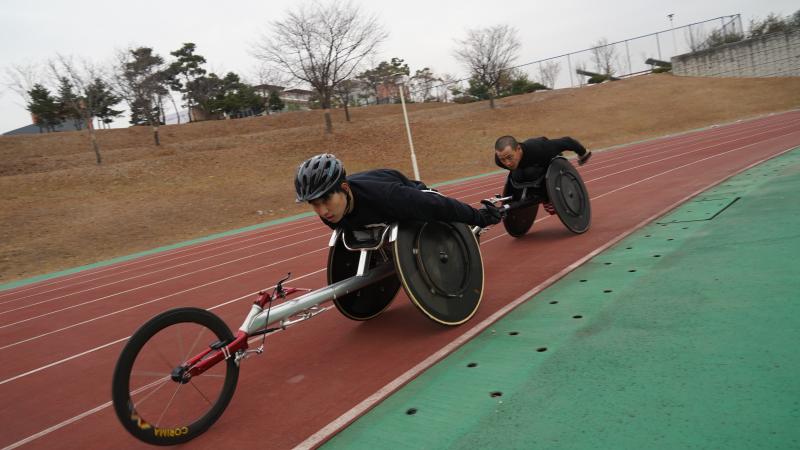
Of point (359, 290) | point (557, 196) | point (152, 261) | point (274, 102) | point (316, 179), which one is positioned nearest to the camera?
point (316, 179)

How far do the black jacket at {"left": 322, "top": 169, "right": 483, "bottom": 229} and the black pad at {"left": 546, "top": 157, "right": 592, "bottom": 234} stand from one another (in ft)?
8.85

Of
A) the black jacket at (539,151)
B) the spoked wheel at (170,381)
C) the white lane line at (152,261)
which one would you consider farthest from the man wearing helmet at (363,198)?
the white lane line at (152,261)

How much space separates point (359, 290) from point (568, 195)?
3.37 m

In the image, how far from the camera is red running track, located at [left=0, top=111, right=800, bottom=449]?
338 centimetres

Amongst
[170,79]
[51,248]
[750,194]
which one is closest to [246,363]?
[750,194]

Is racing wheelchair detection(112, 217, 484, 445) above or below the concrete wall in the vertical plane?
below

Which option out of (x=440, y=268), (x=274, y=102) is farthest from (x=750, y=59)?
(x=440, y=268)

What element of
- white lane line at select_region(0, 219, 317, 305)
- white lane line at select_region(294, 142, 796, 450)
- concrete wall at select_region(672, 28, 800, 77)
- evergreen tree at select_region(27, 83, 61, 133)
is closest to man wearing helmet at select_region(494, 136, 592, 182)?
white lane line at select_region(294, 142, 796, 450)

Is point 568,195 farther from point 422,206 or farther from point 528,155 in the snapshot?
point 422,206

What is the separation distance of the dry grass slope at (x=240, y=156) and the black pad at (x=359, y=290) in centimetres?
1501

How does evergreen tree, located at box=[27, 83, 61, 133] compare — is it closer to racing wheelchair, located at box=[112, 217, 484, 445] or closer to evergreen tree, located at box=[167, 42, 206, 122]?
evergreen tree, located at box=[167, 42, 206, 122]

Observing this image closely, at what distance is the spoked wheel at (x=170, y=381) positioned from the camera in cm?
276

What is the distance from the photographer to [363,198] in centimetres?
397

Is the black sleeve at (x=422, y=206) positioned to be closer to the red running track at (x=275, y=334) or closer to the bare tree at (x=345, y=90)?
the red running track at (x=275, y=334)
